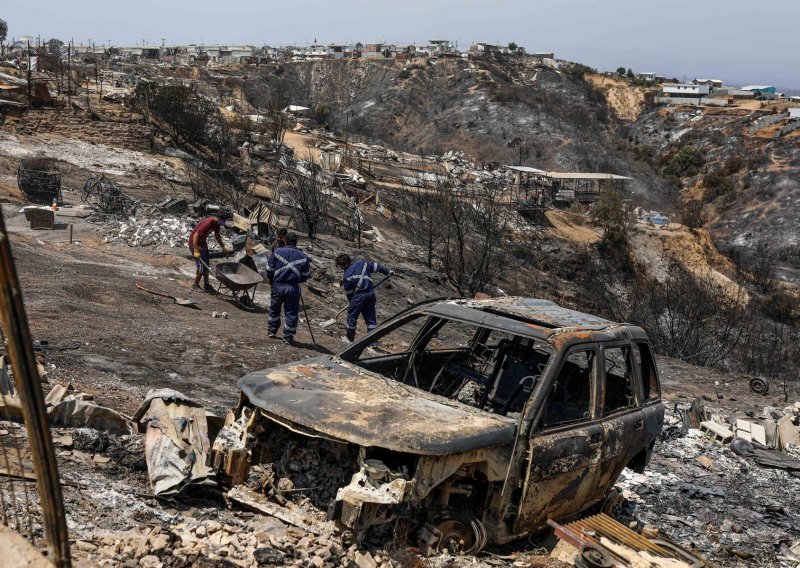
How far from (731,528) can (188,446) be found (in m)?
4.96

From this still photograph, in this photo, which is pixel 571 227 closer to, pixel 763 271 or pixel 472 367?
pixel 763 271

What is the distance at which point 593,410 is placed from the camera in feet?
16.6

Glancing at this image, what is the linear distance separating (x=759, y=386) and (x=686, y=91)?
74.5 meters

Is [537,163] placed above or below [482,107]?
below

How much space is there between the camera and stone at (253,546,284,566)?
377 cm

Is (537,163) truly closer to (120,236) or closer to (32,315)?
(120,236)

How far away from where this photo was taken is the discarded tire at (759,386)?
512 inches

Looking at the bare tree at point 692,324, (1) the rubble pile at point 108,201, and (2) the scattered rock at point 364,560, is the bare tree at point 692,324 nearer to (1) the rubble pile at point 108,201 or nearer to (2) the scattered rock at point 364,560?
(1) the rubble pile at point 108,201

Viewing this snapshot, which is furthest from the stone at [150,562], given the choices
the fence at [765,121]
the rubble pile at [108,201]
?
the fence at [765,121]

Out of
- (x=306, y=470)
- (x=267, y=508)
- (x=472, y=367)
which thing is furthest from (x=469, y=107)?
(x=267, y=508)

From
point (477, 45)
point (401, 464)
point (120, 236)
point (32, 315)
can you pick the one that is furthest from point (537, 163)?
point (401, 464)

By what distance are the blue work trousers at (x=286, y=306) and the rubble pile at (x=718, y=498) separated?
15.4 feet

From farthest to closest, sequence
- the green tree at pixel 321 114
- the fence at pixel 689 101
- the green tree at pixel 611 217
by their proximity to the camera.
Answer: the fence at pixel 689 101, the green tree at pixel 321 114, the green tree at pixel 611 217

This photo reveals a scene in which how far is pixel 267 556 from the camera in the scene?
3.79m
